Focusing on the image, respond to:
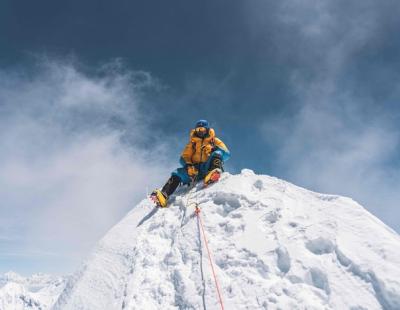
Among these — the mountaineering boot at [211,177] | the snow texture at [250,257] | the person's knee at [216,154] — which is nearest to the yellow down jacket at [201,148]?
the person's knee at [216,154]

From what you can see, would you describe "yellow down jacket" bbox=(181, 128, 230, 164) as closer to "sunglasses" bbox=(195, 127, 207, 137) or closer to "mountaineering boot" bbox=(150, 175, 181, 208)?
"sunglasses" bbox=(195, 127, 207, 137)

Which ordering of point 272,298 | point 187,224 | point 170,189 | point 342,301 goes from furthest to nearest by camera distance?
1. point 170,189
2. point 187,224
3. point 272,298
4. point 342,301

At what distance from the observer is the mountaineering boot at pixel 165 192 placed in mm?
10692

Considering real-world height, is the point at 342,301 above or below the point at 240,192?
below

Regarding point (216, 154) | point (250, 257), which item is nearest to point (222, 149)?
point (216, 154)

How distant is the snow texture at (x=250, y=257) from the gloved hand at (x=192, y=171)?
59.3 inches

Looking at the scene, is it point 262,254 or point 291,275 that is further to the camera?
point 262,254

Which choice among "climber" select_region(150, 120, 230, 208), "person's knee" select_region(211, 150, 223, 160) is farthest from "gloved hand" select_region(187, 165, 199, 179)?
"person's knee" select_region(211, 150, 223, 160)

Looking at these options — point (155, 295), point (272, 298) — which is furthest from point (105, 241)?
point (272, 298)

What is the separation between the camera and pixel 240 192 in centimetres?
912

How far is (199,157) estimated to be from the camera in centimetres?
1193

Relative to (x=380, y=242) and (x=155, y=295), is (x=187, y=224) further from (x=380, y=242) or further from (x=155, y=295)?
(x=380, y=242)

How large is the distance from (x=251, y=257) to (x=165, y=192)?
501cm

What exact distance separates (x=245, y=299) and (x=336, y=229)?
2332 mm
